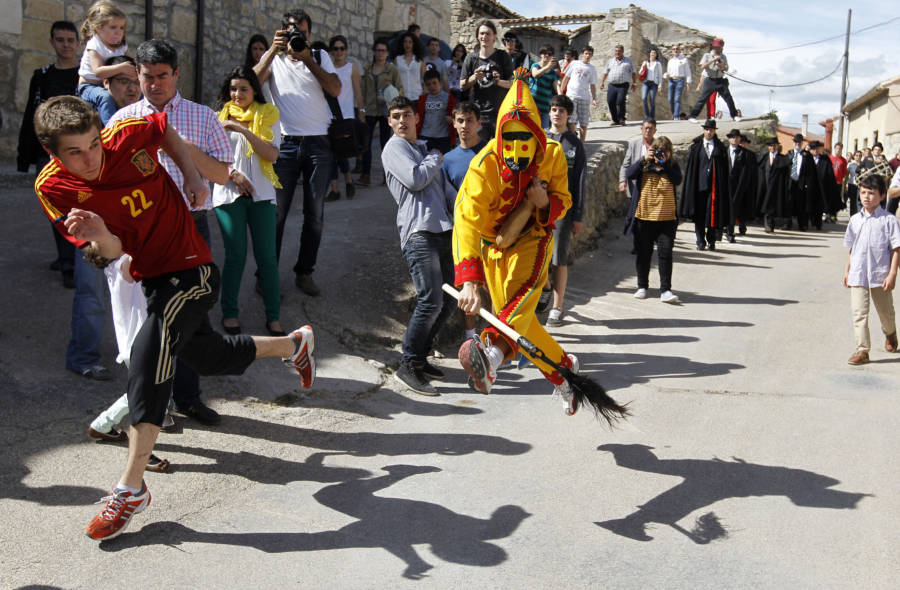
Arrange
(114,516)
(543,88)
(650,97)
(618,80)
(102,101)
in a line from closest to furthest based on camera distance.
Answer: (114,516), (102,101), (543,88), (618,80), (650,97)

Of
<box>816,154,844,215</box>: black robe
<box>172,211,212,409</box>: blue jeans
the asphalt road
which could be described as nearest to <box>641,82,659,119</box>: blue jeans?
<box>816,154,844,215</box>: black robe

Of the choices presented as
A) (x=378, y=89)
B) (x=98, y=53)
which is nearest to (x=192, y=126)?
(x=98, y=53)

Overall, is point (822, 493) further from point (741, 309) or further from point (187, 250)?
point (741, 309)

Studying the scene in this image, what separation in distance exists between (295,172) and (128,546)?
13.0ft

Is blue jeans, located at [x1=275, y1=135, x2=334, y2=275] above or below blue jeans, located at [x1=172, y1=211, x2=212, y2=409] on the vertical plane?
above

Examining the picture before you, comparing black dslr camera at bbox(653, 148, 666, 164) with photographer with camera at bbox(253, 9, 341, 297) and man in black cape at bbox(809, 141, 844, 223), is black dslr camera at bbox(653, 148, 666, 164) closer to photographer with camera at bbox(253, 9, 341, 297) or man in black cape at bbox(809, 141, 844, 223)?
photographer with camera at bbox(253, 9, 341, 297)

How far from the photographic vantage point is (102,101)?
18.3ft

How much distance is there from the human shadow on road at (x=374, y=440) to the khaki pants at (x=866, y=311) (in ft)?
12.7

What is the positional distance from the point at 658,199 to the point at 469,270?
15.7 feet

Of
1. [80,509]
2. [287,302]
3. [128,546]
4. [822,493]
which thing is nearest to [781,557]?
[822,493]

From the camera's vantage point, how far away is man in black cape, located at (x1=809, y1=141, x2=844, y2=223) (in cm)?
1583

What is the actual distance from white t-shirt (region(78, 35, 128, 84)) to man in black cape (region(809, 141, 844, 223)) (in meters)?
13.3

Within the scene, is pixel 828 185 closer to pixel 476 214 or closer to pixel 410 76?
pixel 410 76

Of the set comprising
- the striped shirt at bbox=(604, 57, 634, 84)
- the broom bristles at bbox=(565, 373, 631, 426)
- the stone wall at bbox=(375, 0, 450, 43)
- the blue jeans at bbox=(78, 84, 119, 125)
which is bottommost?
the broom bristles at bbox=(565, 373, 631, 426)
